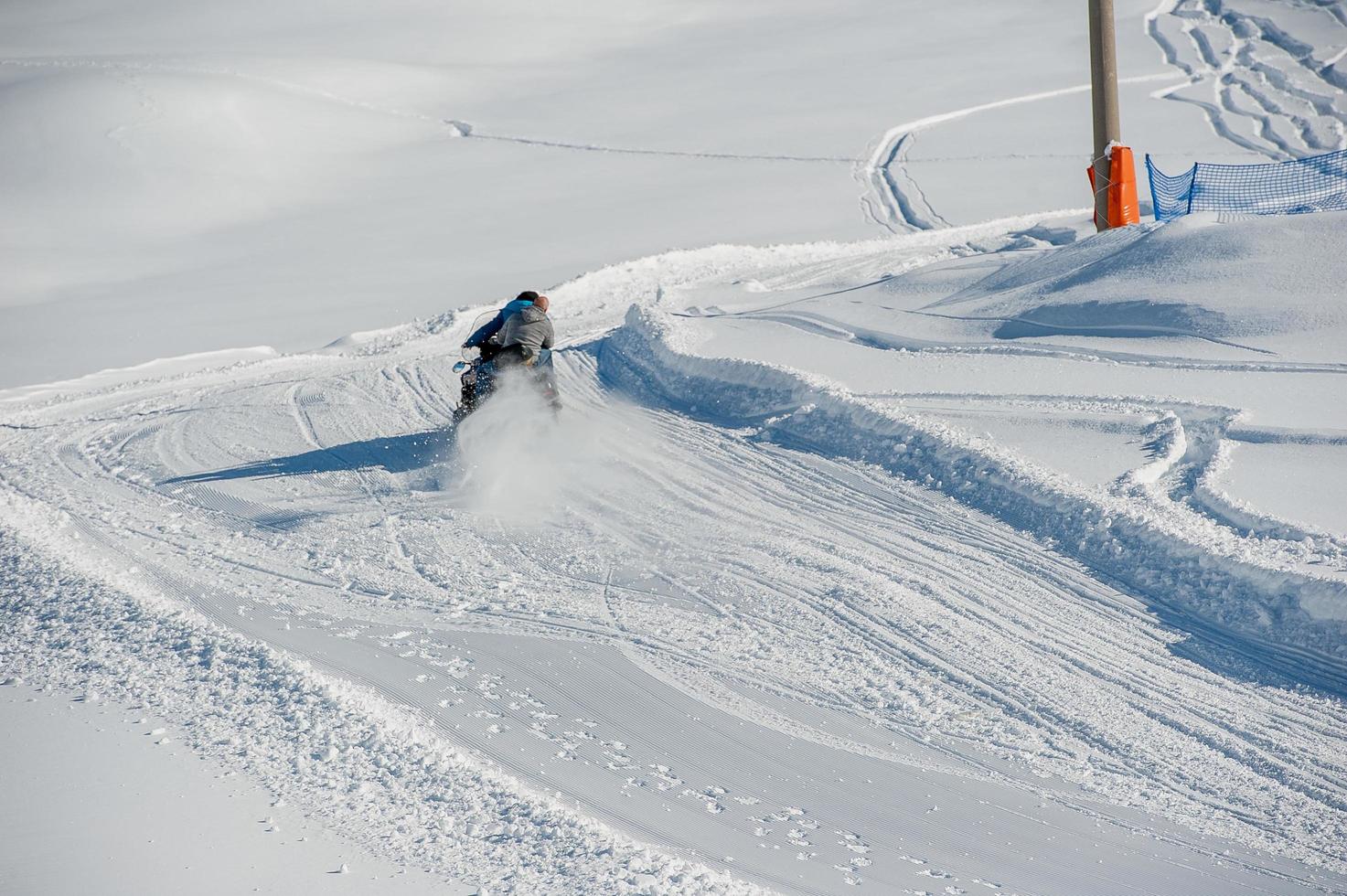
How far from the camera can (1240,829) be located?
4.92 meters

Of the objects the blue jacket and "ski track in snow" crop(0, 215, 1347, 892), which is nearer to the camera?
"ski track in snow" crop(0, 215, 1347, 892)

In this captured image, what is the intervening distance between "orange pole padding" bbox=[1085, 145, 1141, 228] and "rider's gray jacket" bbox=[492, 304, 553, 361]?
7.31m

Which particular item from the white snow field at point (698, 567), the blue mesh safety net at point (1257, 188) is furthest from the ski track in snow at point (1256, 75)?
the white snow field at point (698, 567)

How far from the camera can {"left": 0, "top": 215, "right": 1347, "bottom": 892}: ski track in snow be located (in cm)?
497

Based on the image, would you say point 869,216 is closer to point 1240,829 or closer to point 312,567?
point 312,567

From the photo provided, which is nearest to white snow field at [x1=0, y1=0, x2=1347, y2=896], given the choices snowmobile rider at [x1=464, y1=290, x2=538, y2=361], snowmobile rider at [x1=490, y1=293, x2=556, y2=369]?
snowmobile rider at [x1=490, y1=293, x2=556, y2=369]

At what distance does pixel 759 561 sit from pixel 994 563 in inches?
58.4

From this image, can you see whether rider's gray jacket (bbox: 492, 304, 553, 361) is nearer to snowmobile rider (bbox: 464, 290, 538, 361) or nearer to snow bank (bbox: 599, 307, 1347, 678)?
snowmobile rider (bbox: 464, 290, 538, 361)

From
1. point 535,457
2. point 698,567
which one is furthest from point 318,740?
point 535,457

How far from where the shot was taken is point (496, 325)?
10211mm

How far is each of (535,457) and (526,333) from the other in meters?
1.06

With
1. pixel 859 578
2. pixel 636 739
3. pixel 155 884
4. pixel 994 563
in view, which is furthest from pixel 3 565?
pixel 994 563

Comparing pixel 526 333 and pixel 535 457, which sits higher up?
pixel 526 333

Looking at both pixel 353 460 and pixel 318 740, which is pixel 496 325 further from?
pixel 318 740
